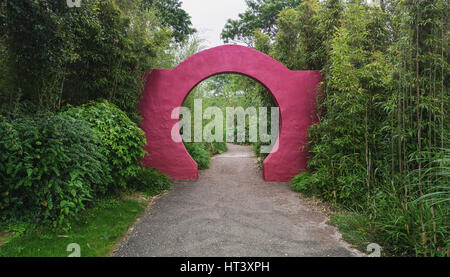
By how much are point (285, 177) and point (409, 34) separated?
9.88 feet

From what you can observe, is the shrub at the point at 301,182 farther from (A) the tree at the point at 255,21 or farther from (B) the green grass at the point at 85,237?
(A) the tree at the point at 255,21

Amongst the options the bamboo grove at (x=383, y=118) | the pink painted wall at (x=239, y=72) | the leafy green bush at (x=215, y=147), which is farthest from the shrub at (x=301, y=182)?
the leafy green bush at (x=215, y=147)

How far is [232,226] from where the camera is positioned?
2828mm

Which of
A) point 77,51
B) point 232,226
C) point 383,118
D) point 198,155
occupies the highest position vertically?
point 77,51

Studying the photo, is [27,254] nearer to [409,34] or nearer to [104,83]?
[104,83]

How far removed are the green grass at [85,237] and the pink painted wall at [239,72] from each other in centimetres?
184

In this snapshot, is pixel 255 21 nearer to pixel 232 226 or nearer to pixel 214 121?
pixel 214 121

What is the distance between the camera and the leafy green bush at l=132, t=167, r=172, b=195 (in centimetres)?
399

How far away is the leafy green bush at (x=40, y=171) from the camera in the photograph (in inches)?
89.9

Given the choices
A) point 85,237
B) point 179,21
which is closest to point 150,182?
point 85,237

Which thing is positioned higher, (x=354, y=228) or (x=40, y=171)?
(x=40, y=171)

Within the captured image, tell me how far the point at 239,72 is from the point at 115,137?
2640 mm

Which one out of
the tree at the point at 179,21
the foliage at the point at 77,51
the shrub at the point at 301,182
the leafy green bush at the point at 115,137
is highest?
the tree at the point at 179,21

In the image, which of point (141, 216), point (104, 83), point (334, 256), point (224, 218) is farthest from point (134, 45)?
point (334, 256)
